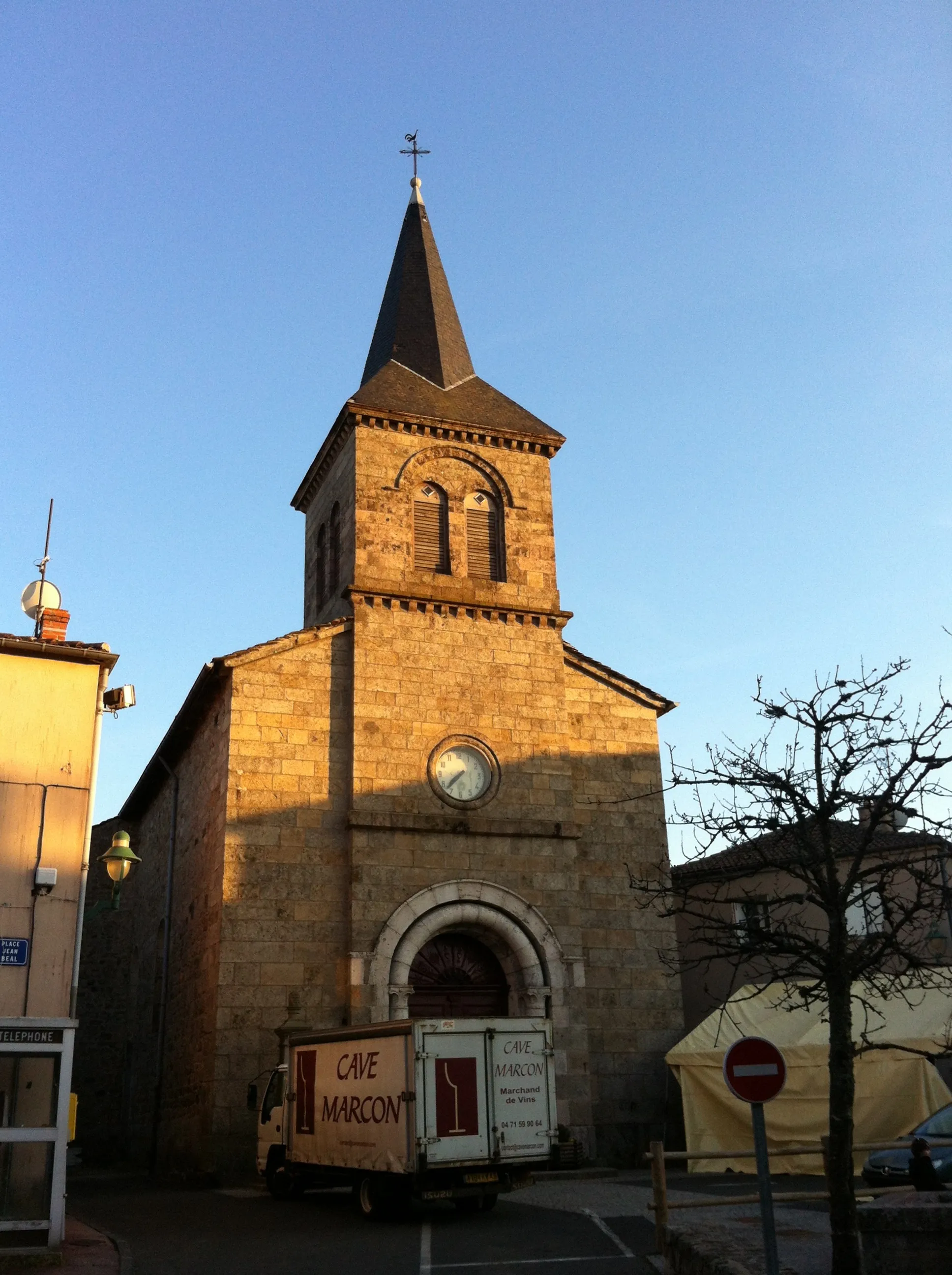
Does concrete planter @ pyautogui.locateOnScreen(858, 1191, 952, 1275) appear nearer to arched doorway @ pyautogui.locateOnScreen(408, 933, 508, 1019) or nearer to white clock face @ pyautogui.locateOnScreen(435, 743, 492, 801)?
arched doorway @ pyautogui.locateOnScreen(408, 933, 508, 1019)

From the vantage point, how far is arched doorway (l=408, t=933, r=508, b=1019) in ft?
62.3

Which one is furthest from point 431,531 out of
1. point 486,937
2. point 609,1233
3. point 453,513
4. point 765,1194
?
point 765,1194

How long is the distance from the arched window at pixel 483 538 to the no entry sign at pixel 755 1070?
48.6 ft

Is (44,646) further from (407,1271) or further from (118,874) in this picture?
(407,1271)

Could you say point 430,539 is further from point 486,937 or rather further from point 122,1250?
point 122,1250

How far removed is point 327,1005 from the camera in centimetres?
1781

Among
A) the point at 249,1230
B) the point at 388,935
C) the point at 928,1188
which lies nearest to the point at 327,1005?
the point at 388,935

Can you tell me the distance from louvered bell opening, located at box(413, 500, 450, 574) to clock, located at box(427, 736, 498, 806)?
11.8 feet

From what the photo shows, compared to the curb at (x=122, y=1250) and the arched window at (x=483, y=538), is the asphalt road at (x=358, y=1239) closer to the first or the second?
the curb at (x=122, y=1250)

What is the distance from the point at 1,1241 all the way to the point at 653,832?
13366 millimetres

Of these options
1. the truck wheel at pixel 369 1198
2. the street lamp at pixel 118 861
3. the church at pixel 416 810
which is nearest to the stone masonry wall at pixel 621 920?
the church at pixel 416 810

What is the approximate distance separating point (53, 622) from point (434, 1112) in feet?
26.3

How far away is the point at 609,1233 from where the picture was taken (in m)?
11.6

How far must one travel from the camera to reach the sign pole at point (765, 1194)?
7.38 m
